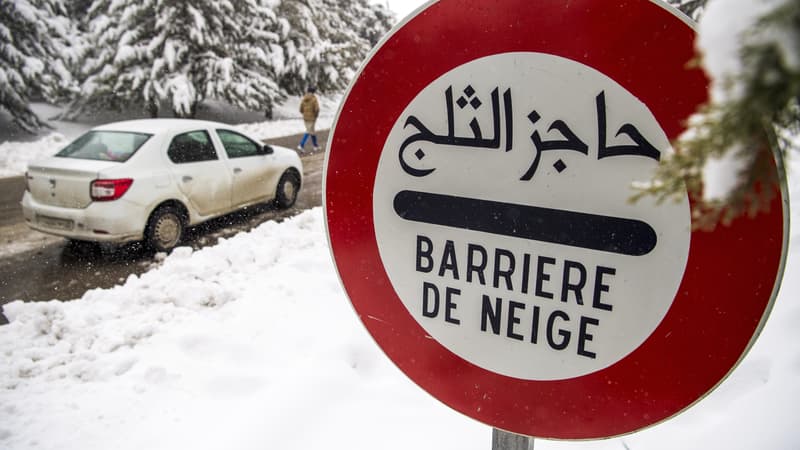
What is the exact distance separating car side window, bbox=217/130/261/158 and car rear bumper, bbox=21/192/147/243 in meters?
1.84

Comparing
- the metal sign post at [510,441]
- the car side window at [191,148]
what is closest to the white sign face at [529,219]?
the metal sign post at [510,441]

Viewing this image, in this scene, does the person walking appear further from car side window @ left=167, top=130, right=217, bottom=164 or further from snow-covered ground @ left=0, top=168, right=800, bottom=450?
snow-covered ground @ left=0, top=168, right=800, bottom=450

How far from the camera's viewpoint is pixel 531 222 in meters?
1.03

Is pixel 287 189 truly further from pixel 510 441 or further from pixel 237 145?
pixel 510 441

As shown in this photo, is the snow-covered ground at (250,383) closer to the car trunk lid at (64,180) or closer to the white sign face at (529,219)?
the white sign face at (529,219)

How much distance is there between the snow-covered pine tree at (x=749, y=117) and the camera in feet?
1.05

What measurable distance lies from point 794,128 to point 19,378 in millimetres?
3777

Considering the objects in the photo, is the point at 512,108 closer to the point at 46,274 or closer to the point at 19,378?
the point at 19,378

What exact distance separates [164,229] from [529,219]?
6168 millimetres

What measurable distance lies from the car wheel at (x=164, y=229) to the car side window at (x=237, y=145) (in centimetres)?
140

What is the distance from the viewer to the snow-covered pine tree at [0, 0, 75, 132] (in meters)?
16.7

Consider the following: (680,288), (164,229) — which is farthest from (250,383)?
(164,229)

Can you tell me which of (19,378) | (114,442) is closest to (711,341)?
(114,442)

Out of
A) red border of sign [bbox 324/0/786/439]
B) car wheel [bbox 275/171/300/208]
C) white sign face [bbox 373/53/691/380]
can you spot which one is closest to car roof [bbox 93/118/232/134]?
car wheel [bbox 275/171/300/208]
